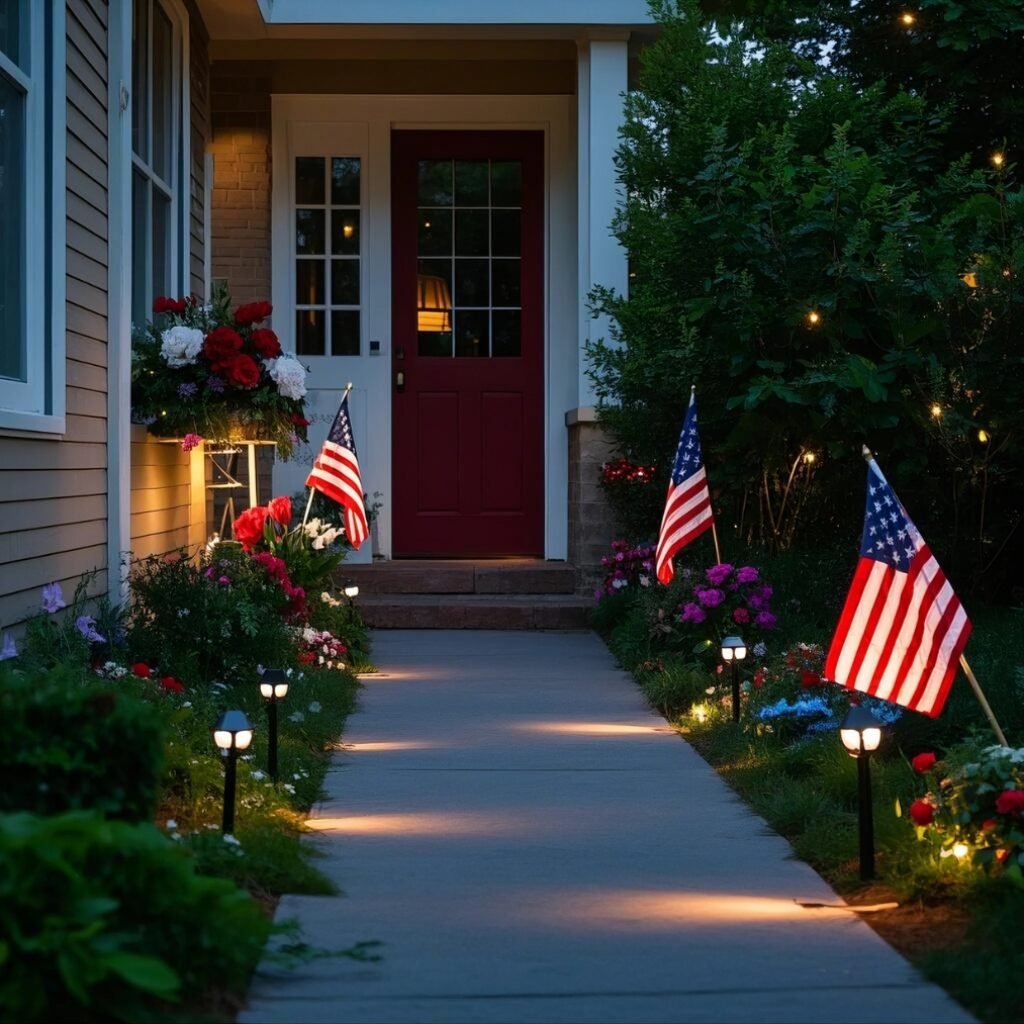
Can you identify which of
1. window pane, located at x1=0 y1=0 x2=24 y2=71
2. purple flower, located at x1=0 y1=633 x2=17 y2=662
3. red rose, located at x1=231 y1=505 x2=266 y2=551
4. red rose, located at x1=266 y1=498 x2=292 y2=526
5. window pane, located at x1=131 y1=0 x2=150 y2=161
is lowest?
purple flower, located at x1=0 y1=633 x2=17 y2=662

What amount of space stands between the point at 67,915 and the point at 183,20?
862 cm

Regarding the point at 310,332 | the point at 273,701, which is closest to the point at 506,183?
the point at 310,332

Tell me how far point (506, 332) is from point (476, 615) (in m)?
2.48

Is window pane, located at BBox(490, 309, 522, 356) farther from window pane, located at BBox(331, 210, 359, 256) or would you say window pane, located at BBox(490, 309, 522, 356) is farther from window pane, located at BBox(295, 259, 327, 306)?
window pane, located at BBox(295, 259, 327, 306)

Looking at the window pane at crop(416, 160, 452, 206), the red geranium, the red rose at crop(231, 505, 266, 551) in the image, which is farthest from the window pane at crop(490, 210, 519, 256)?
the red rose at crop(231, 505, 266, 551)

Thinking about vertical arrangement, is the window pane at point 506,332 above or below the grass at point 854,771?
above

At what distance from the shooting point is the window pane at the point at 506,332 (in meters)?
13.2

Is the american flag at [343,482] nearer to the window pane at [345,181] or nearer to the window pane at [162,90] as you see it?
the window pane at [162,90]

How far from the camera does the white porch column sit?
38.9ft

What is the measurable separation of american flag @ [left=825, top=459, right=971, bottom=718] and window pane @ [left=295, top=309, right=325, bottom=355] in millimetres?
8020

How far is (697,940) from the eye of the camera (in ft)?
14.5

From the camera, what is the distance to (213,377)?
958 centimetres

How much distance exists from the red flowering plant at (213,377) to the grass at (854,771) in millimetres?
2431

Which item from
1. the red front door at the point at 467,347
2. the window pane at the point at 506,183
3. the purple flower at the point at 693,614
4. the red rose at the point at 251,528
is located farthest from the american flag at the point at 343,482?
the window pane at the point at 506,183
